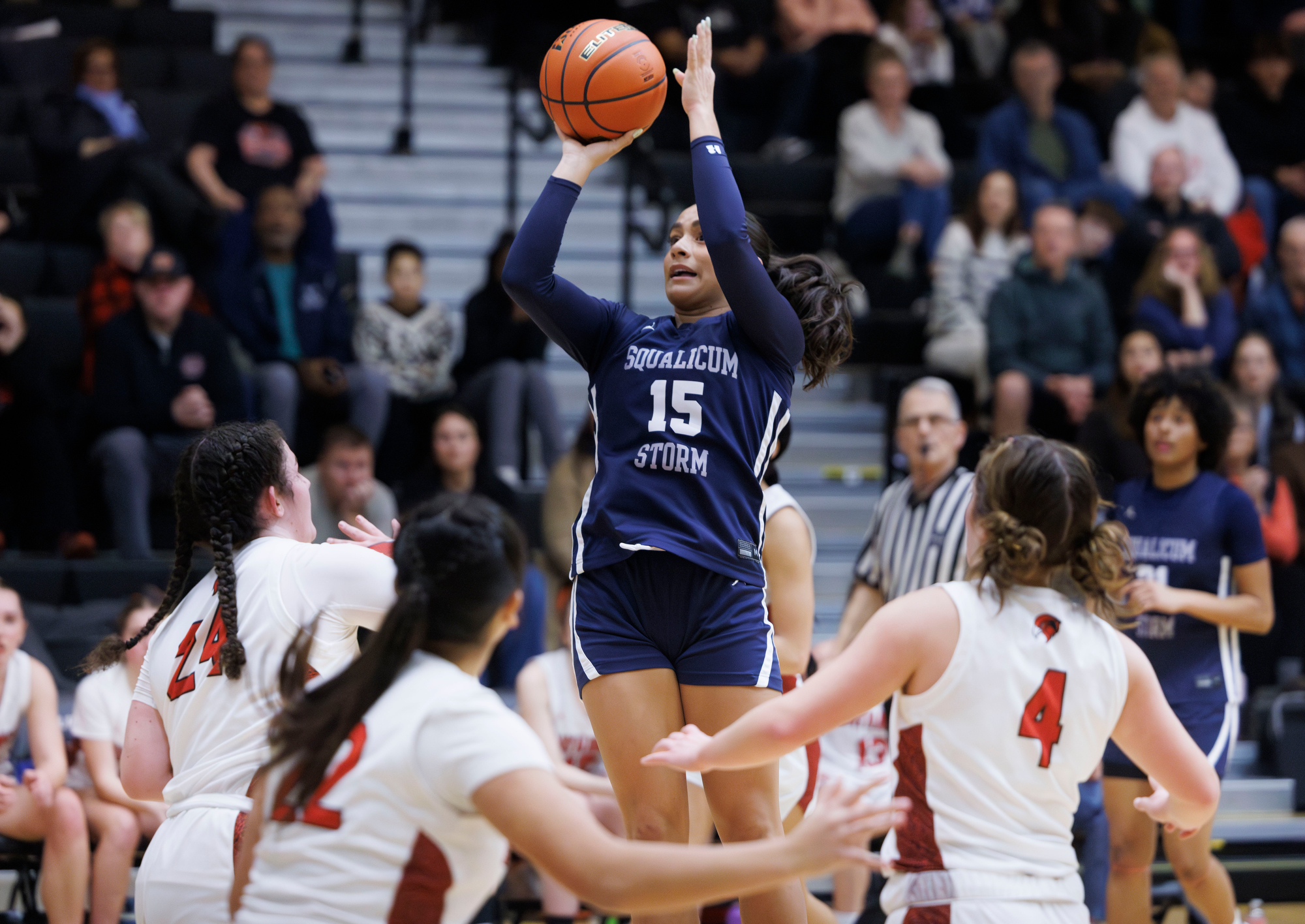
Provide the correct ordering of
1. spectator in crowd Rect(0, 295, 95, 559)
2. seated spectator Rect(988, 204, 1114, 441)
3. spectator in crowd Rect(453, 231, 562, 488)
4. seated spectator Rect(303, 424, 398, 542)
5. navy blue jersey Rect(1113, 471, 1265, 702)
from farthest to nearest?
seated spectator Rect(988, 204, 1114, 441), spectator in crowd Rect(453, 231, 562, 488), spectator in crowd Rect(0, 295, 95, 559), seated spectator Rect(303, 424, 398, 542), navy blue jersey Rect(1113, 471, 1265, 702)

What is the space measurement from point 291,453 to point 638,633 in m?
0.83

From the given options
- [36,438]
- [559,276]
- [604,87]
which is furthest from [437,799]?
[36,438]

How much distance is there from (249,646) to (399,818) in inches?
30.0

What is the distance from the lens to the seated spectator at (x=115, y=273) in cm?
703

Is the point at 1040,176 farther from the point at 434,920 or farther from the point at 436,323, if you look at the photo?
the point at 434,920

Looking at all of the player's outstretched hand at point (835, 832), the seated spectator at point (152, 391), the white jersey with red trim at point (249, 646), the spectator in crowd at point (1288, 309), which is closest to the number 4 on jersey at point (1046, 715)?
the player's outstretched hand at point (835, 832)

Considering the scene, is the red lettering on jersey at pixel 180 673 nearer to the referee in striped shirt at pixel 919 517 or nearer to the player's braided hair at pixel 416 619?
the player's braided hair at pixel 416 619

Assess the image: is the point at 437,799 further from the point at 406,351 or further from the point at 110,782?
the point at 406,351

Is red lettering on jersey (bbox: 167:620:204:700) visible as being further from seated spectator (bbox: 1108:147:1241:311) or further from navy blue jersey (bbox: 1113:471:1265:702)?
seated spectator (bbox: 1108:147:1241:311)

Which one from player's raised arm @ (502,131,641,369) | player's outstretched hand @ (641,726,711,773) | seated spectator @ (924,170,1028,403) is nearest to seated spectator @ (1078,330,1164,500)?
seated spectator @ (924,170,1028,403)

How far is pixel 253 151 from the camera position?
7953 mm

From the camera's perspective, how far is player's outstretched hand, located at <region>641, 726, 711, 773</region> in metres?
2.46

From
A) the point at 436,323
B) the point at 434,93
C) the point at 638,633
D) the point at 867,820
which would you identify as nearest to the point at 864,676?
the point at 867,820

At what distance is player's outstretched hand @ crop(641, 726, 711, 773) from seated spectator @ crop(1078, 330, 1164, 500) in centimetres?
465
